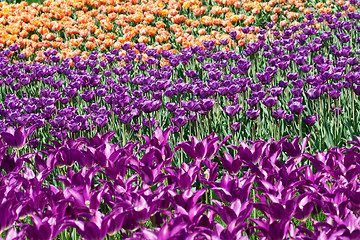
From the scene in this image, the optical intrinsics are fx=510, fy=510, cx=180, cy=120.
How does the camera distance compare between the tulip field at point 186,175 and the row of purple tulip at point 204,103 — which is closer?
the tulip field at point 186,175

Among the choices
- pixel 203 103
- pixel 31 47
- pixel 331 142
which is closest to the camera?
pixel 203 103

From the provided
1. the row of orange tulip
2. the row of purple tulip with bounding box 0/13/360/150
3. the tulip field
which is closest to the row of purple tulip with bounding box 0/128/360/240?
the tulip field

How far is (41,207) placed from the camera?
8.05 feet

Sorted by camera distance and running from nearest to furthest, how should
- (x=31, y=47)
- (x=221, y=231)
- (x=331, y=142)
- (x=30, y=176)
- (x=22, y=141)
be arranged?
(x=221, y=231), (x=30, y=176), (x=22, y=141), (x=331, y=142), (x=31, y=47)

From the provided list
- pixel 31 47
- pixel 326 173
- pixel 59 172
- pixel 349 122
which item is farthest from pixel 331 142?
pixel 31 47

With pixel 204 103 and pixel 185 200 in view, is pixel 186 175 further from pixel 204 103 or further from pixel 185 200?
pixel 204 103

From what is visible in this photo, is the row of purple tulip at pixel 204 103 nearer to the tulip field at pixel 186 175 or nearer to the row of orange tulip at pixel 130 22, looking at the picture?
the tulip field at pixel 186 175

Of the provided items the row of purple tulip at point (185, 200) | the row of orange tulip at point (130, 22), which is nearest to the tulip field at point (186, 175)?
→ the row of purple tulip at point (185, 200)

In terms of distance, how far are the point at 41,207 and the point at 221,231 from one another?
948 millimetres

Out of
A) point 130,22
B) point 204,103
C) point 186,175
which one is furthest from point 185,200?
point 130,22

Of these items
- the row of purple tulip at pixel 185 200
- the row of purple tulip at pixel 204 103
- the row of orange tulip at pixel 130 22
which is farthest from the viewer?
the row of orange tulip at pixel 130 22

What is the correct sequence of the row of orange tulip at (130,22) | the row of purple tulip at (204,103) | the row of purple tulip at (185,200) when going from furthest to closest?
the row of orange tulip at (130,22)
the row of purple tulip at (204,103)
the row of purple tulip at (185,200)

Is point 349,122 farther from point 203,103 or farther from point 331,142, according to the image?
point 203,103

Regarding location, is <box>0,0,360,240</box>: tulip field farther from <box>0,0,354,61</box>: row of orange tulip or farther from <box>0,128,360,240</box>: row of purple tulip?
<box>0,0,354,61</box>: row of orange tulip
